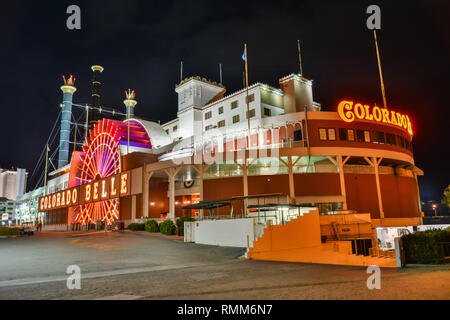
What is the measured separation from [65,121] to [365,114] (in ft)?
325

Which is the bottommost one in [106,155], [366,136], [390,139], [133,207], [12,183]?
[133,207]

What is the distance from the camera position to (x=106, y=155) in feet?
171

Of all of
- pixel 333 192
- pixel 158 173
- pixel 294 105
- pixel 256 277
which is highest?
pixel 294 105

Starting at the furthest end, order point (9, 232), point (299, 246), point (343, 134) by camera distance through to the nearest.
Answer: point (9, 232), point (343, 134), point (299, 246)

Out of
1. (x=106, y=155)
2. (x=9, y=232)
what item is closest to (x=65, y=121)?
(x=106, y=155)

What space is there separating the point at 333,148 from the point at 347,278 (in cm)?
2588

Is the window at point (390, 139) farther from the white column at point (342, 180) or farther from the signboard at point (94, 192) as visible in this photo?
the signboard at point (94, 192)

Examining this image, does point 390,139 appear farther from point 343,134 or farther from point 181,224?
point 181,224

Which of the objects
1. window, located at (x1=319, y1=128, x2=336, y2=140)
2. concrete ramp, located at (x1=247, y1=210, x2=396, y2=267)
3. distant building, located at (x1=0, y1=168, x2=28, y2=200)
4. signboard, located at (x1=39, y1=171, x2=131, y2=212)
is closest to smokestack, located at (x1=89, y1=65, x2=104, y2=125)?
signboard, located at (x1=39, y1=171, x2=131, y2=212)

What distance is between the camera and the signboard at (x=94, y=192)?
4281cm

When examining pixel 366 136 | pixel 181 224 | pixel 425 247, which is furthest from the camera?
pixel 366 136
